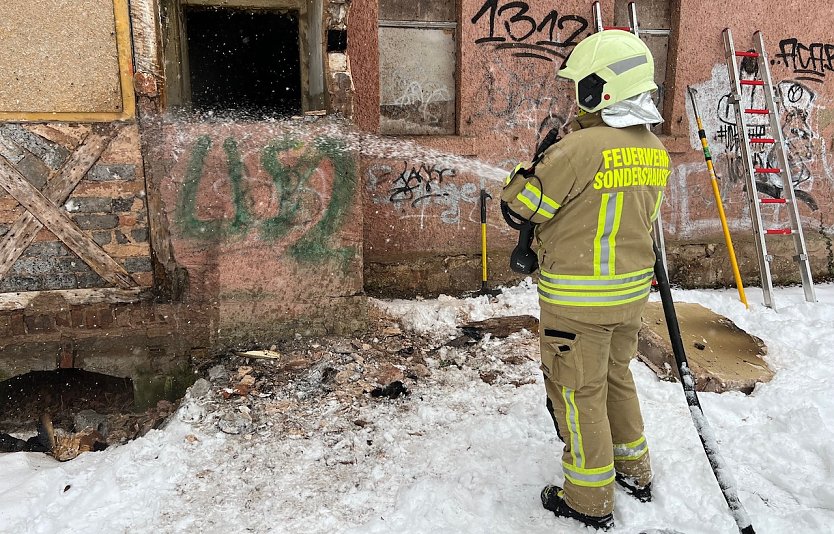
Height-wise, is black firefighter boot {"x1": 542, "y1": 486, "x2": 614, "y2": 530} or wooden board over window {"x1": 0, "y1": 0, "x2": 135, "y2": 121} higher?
wooden board over window {"x1": 0, "y1": 0, "x2": 135, "y2": 121}

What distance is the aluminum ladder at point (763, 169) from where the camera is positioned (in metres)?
5.25

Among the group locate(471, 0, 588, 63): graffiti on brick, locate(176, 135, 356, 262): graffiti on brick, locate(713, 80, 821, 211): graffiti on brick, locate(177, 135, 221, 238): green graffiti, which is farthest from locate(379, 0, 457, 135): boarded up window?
locate(713, 80, 821, 211): graffiti on brick

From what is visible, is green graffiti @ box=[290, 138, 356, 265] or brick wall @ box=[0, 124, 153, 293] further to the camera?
green graffiti @ box=[290, 138, 356, 265]

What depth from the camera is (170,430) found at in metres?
3.19

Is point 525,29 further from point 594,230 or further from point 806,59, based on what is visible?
point 594,230

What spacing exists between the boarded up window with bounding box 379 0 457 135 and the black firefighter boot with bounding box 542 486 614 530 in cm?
385

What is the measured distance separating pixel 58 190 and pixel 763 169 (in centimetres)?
604

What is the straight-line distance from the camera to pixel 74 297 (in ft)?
12.7

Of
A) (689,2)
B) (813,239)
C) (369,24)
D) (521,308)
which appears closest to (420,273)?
(521,308)

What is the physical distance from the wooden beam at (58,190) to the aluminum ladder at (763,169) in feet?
18.1

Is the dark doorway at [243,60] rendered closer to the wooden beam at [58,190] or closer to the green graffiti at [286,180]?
the green graffiti at [286,180]

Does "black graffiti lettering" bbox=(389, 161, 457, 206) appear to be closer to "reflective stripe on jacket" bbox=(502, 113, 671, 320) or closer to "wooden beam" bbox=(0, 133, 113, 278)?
"wooden beam" bbox=(0, 133, 113, 278)

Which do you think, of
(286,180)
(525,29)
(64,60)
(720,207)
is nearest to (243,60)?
(64,60)

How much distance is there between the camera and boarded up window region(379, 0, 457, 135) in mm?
5289
